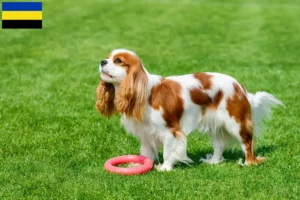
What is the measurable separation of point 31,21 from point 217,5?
24.5ft

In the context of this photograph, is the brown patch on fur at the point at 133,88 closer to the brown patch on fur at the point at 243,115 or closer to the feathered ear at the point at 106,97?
the feathered ear at the point at 106,97

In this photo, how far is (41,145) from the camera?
7.66 metres

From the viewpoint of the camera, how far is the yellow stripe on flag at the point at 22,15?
1998cm

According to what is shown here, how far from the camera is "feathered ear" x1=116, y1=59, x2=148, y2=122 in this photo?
622 cm

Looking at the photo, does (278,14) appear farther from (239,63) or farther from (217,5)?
(239,63)

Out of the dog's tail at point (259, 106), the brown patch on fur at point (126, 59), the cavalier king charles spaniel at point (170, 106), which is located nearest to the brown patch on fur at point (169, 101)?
the cavalier king charles spaniel at point (170, 106)

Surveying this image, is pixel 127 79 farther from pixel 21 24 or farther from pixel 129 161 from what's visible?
pixel 21 24

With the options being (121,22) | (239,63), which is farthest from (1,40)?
(239,63)

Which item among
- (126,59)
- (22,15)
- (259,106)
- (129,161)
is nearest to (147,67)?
(259,106)

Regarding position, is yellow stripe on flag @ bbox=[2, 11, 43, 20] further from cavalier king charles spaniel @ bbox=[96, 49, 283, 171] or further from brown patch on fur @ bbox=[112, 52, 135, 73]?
brown patch on fur @ bbox=[112, 52, 135, 73]

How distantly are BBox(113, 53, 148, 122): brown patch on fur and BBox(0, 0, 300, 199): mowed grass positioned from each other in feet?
2.42

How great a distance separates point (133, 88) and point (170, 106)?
47 cm

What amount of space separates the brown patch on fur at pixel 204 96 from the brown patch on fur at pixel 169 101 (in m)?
0.18

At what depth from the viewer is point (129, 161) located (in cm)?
685
